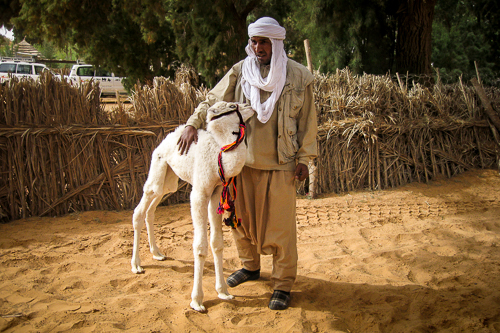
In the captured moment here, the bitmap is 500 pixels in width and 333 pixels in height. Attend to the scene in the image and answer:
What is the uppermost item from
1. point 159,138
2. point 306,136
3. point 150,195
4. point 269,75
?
point 269,75

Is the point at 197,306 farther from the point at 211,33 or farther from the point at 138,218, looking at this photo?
the point at 211,33

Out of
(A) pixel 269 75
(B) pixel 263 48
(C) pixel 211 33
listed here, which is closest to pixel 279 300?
(A) pixel 269 75

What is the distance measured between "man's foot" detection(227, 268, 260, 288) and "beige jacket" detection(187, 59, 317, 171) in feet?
3.72

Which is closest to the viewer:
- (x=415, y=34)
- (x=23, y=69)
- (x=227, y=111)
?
(x=227, y=111)

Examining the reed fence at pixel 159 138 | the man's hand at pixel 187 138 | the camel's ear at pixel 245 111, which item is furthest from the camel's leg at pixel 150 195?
the reed fence at pixel 159 138

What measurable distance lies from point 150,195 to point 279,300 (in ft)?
5.22

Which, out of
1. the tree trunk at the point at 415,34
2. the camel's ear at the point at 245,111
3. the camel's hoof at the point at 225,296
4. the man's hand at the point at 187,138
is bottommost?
the camel's hoof at the point at 225,296

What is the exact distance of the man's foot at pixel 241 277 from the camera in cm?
343

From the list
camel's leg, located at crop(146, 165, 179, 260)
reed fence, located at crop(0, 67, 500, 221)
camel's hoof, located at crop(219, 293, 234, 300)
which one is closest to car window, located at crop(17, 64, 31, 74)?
reed fence, located at crop(0, 67, 500, 221)

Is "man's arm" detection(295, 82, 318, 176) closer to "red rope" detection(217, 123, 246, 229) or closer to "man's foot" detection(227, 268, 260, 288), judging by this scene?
"red rope" detection(217, 123, 246, 229)

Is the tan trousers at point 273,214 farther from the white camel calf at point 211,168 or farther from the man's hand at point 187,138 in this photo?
the man's hand at point 187,138

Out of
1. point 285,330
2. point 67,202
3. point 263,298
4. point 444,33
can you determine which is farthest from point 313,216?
point 444,33

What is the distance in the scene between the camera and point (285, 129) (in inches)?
118

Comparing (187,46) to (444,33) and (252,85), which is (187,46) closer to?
(252,85)
